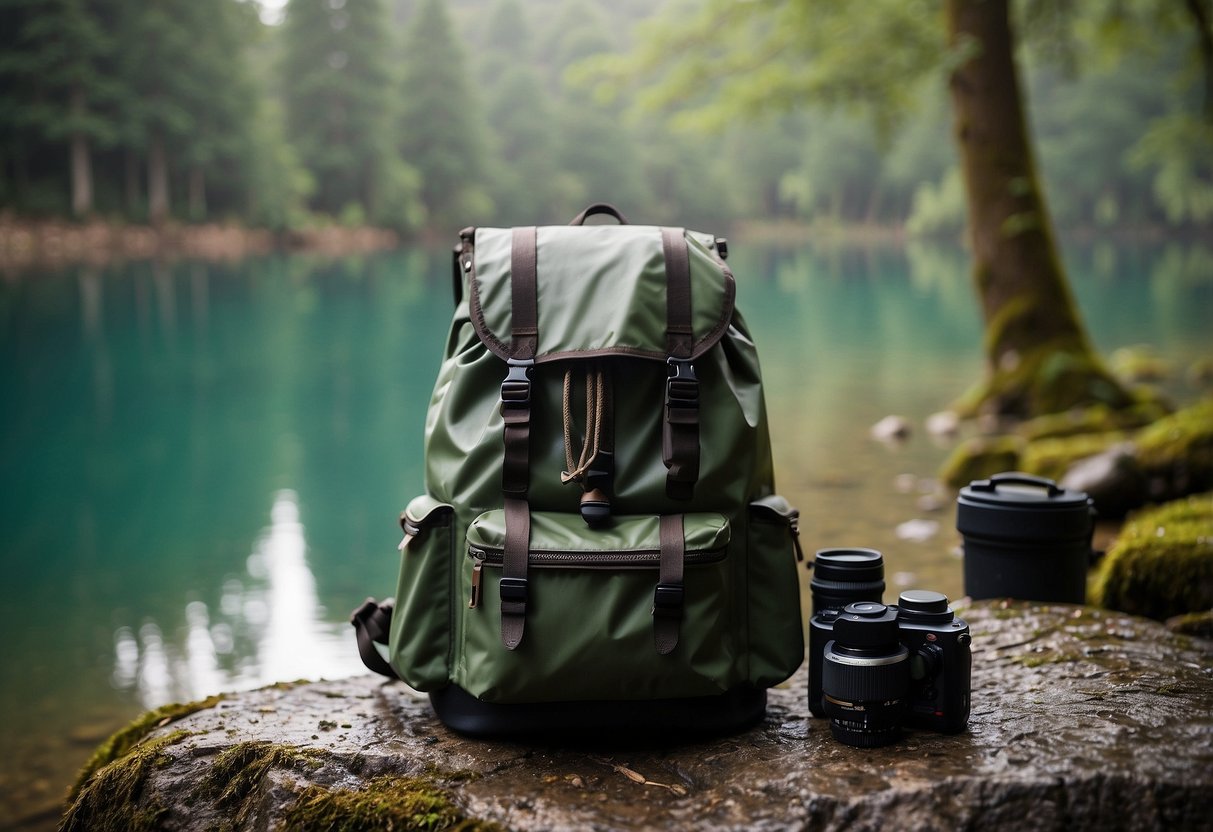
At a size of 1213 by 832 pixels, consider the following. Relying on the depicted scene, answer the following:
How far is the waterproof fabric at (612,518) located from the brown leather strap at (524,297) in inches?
0.7

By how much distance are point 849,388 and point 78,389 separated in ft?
27.3

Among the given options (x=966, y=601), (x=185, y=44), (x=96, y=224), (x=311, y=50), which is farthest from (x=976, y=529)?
(x=311, y=50)

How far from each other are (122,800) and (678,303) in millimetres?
1510

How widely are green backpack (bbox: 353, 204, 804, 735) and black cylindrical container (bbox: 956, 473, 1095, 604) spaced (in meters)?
0.94

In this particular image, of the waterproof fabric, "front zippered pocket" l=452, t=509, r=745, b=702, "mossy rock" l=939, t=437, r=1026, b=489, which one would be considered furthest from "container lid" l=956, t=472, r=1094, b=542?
"mossy rock" l=939, t=437, r=1026, b=489

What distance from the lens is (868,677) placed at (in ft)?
6.72

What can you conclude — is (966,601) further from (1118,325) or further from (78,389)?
(1118,325)

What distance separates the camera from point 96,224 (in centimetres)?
3069

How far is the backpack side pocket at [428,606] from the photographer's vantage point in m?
2.22

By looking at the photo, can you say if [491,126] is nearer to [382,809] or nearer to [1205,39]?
[1205,39]

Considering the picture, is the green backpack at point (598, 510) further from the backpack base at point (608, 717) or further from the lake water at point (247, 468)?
the lake water at point (247, 468)

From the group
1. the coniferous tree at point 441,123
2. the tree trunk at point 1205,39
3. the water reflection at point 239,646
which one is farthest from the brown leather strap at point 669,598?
the coniferous tree at point 441,123

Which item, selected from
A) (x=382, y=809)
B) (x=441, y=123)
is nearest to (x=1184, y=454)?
(x=382, y=809)

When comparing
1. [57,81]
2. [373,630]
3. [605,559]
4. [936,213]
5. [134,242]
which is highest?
[57,81]
